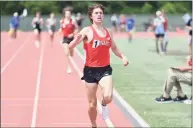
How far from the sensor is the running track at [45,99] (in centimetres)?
1062

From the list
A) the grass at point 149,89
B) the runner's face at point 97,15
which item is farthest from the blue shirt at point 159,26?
the runner's face at point 97,15

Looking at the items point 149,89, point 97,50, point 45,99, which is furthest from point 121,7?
point 97,50

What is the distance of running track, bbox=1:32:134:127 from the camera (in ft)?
34.9

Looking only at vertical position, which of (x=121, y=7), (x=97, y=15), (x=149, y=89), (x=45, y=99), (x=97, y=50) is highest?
(x=121, y=7)

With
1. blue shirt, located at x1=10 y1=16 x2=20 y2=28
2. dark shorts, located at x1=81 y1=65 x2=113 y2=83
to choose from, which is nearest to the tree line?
blue shirt, located at x1=10 y1=16 x2=20 y2=28

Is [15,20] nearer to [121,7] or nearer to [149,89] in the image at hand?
[121,7]

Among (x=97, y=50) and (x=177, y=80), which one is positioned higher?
(x=97, y=50)

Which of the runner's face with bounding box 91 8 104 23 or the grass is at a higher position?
the runner's face with bounding box 91 8 104 23

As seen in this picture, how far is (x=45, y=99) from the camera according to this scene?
13250 mm

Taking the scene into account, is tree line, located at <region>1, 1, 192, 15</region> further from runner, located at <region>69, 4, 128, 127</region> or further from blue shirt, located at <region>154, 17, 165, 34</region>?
runner, located at <region>69, 4, 128, 127</region>

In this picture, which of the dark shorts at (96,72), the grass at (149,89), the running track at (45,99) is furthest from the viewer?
the running track at (45,99)

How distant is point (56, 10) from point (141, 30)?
19.5 metres

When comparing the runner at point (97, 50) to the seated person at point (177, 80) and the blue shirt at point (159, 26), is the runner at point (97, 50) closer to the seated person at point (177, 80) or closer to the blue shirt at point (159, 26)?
the seated person at point (177, 80)

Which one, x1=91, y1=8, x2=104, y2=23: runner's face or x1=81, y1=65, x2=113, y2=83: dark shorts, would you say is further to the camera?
x1=81, y1=65, x2=113, y2=83: dark shorts
